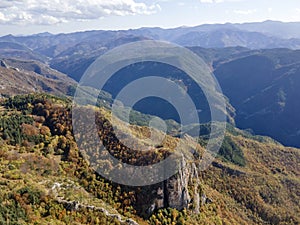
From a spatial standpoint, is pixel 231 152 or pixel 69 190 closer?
pixel 69 190

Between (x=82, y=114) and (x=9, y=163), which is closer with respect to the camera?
(x=9, y=163)

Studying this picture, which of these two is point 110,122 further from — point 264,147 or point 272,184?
point 264,147

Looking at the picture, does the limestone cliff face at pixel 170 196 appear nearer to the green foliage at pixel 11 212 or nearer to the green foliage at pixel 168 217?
the green foliage at pixel 168 217

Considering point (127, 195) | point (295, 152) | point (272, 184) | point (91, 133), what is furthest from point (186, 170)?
point (295, 152)

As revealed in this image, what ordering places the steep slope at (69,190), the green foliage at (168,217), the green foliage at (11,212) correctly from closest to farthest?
the green foliage at (11,212), the steep slope at (69,190), the green foliage at (168,217)

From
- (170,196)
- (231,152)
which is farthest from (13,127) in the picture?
(231,152)

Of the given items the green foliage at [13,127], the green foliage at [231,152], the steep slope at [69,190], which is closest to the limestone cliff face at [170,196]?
the steep slope at [69,190]

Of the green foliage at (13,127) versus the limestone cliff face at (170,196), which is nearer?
the limestone cliff face at (170,196)

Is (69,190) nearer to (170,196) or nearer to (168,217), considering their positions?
(168,217)
